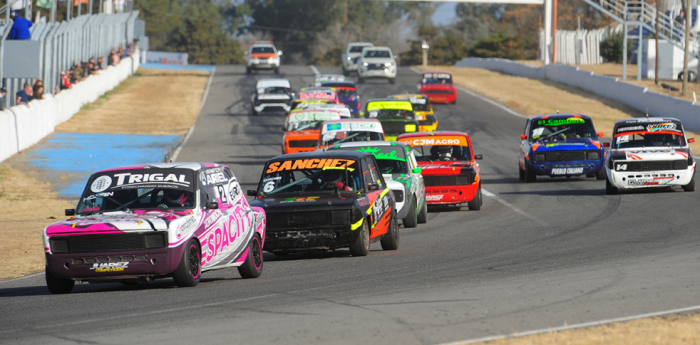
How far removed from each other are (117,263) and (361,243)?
364cm

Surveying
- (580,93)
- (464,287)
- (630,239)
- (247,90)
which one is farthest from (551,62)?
(464,287)

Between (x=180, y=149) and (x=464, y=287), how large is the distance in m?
24.8

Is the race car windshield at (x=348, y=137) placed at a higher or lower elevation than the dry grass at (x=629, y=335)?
lower

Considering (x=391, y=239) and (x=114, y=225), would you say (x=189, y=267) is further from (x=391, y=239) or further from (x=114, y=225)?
(x=391, y=239)

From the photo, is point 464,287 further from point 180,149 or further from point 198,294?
point 180,149

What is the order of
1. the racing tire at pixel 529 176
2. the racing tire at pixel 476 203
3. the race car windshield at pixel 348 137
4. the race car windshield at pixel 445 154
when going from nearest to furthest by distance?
the racing tire at pixel 476 203, the race car windshield at pixel 445 154, the race car windshield at pixel 348 137, the racing tire at pixel 529 176

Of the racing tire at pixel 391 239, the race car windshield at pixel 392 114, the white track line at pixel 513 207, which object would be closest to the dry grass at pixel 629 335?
the racing tire at pixel 391 239

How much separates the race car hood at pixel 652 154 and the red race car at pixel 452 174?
3108 millimetres

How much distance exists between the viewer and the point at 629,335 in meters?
7.62

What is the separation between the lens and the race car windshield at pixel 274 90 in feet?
146

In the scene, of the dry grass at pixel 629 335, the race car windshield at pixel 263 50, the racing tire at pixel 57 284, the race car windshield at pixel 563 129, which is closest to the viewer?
the dry grass at pixel 629 335

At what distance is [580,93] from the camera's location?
55.4 m

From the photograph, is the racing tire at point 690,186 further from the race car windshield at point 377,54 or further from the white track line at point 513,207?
the race car windshield at point 377,54

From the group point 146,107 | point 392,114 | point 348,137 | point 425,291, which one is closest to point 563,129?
point 348,137
